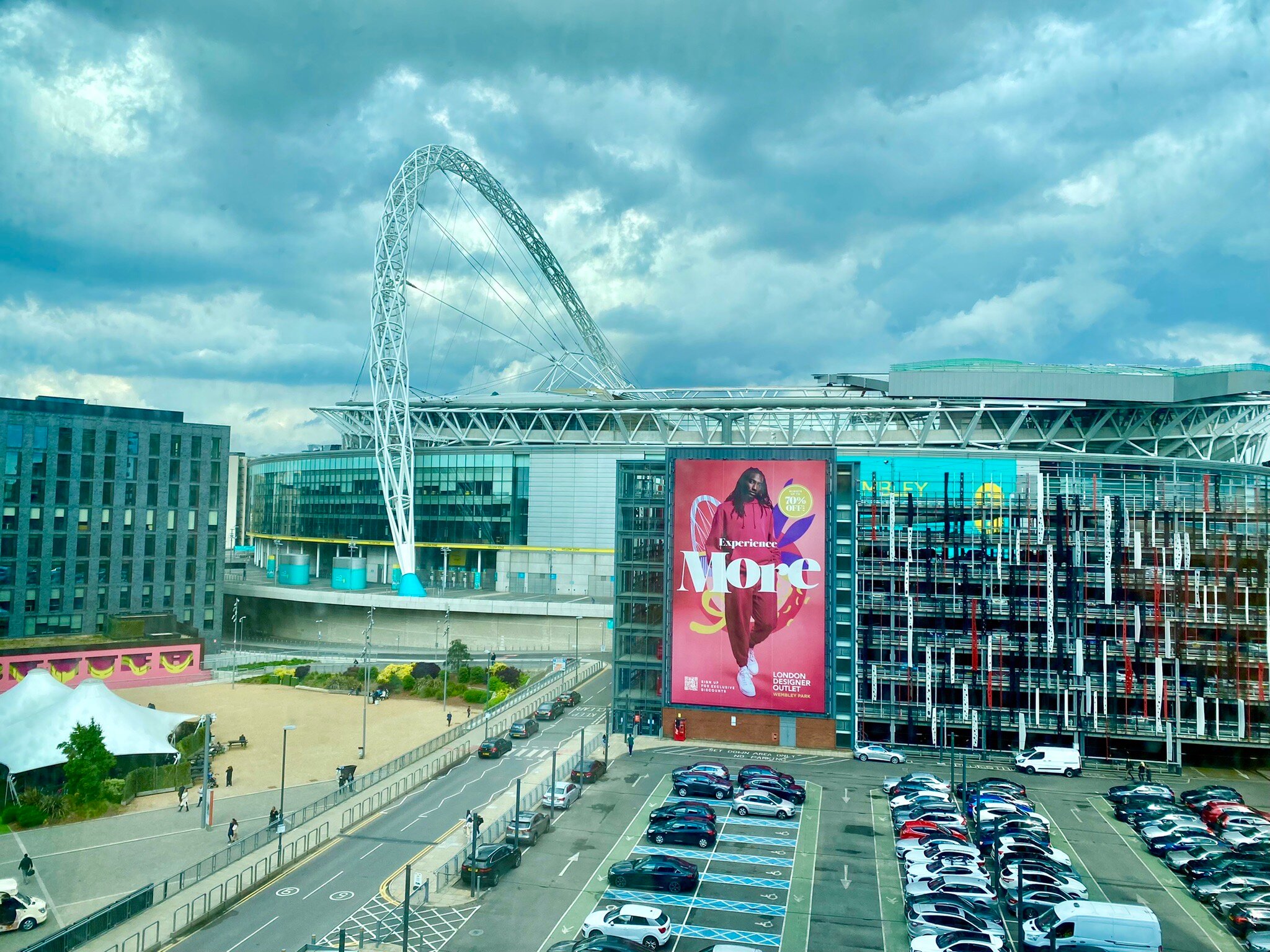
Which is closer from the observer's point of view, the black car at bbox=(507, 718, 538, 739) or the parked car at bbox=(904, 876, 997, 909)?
the parked car at bbox=(904, 876, 997, 909)

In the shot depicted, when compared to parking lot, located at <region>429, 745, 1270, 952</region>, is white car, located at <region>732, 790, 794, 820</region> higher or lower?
higher

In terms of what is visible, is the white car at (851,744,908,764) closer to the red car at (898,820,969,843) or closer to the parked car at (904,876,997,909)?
the red car at (898,820,969,843)

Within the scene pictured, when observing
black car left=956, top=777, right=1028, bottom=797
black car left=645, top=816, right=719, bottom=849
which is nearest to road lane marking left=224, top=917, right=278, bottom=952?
black car left=645, top=816, right=719, bottom=849

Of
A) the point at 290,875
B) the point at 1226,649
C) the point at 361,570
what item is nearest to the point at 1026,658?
the point at 1226,649

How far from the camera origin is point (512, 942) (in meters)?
26.0

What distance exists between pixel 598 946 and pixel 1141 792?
26.5 meters

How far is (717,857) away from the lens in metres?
33.3

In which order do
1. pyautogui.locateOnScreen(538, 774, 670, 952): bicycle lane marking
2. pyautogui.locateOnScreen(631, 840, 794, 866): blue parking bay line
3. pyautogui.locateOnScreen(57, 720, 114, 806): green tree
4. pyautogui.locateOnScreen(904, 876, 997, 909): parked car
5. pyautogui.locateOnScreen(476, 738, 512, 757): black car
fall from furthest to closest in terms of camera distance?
pyautogui.locateOnScreen(476, 738, 512, 757): black car
pyautogui.locateOnScreen(57, 720, 114, 806): green tree
pyautogui.locateOnScreen(631, 840, 794, 866): blue parking bay line
pyautogui.locateOnScreen(904, 876, 997, 909): parked car
pyautogui.locateOnScreen(538, 774, 670, 952): bicycle lane marking

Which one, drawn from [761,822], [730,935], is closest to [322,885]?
[730,935]

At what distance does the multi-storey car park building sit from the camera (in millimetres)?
65438

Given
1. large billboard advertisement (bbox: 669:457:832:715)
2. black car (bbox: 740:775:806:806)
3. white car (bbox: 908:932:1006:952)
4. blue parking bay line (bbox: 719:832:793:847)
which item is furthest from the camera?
large billboard advertisement (bbox: 669:457:832:715)

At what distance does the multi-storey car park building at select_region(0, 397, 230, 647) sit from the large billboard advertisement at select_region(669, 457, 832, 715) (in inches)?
1692

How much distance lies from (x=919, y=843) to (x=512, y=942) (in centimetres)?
1475

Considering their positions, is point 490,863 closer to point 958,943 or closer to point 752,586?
point 958,943
